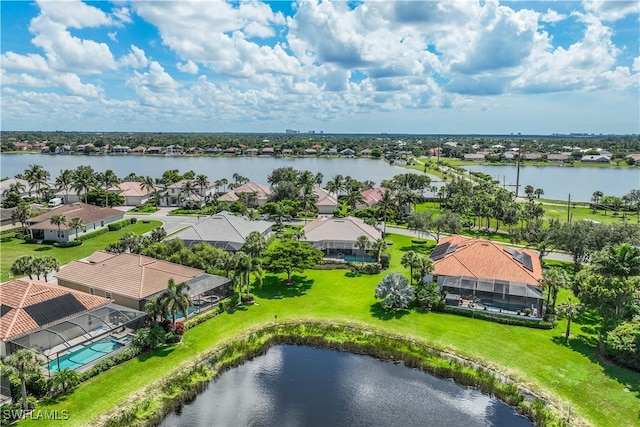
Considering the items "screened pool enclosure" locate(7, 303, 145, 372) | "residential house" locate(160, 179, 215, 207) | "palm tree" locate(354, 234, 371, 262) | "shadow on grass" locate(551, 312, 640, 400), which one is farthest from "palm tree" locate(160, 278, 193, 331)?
"residential house" locate(160, 179, 215, 207)

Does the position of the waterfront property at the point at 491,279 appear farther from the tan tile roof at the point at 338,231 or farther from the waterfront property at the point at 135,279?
the waterfront property at the point at 135,279

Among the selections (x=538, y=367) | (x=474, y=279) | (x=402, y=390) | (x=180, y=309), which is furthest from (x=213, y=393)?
(x=474, y=279)

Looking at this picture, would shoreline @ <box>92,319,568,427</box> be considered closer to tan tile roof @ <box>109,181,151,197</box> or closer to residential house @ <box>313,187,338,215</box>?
residential house @ <box>313,187,338,215</box>

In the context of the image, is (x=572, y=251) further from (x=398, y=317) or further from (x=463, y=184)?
(x=463, y=184)

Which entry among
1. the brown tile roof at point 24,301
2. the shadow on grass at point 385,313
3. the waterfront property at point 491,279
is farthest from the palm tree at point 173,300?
the waterfront property at point 491,279

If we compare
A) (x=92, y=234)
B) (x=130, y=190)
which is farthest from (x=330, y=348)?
(x=130, y=190)
